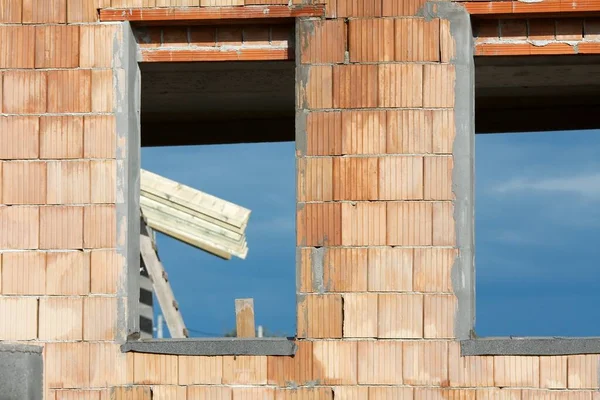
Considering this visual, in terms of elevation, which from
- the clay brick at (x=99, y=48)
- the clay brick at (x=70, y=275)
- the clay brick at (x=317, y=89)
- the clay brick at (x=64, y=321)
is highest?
the clay brick at (x=99, y=48)

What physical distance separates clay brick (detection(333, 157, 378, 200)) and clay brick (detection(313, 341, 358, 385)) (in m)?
1.18

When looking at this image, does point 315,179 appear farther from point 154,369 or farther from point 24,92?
point 24,92

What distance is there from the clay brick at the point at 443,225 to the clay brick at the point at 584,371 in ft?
4.38

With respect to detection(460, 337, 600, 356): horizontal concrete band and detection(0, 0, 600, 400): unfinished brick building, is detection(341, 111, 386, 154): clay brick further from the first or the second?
detection(460, 337, 600, 356): horizontal concrete band

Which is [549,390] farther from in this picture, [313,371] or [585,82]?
[585,82]

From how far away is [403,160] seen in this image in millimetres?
9102

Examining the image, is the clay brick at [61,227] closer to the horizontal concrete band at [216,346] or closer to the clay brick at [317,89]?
the horizontal concrete band at [216,346]

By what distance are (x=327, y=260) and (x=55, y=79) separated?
107 inches

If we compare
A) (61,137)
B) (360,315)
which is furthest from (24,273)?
(360,315)

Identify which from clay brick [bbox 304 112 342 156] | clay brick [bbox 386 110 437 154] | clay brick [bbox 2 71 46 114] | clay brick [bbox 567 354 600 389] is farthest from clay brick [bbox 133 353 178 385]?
clay brick [bbox 567 354 600 389]

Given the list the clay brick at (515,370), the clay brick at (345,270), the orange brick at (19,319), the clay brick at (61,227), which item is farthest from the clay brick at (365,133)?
the orange brick at (19,319)

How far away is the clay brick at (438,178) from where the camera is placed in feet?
29.8

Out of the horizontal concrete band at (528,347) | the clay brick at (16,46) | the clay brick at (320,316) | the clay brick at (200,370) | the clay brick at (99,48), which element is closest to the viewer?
the horizontal concrete band at (528,347)

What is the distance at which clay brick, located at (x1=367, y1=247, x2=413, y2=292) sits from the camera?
9.02 meters
